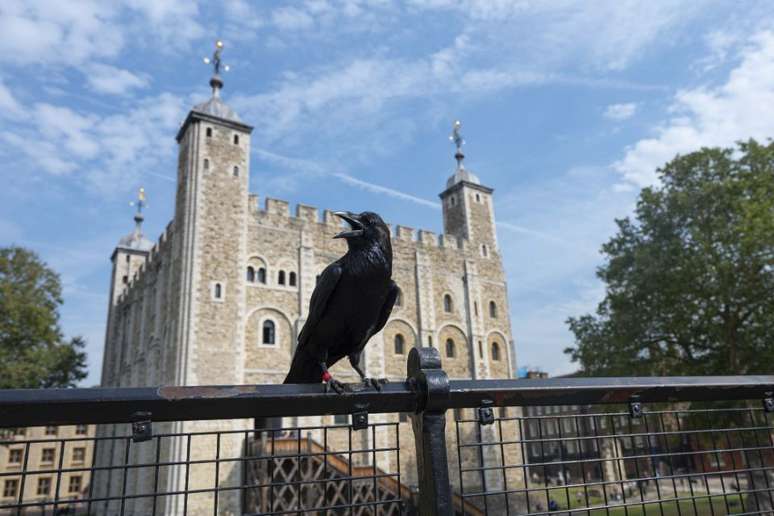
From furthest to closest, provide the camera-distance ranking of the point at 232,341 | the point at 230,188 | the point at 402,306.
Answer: the point at 402,306 → the point at 230,188 → the point at 232,341

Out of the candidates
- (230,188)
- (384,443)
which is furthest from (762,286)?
(230,188)

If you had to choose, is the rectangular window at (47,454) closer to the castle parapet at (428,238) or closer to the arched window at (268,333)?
the arched window at (268,333)

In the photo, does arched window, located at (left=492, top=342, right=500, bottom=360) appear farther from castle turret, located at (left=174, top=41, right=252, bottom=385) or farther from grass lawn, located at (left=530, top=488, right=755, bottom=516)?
castle turret, located at (left=174, top=41, right=252, bottom=385)

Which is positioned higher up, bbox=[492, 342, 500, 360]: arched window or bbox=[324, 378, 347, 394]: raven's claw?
bbox=[492, 342, 500, 360]: arched window

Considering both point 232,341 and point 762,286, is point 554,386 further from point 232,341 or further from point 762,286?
point 232,341

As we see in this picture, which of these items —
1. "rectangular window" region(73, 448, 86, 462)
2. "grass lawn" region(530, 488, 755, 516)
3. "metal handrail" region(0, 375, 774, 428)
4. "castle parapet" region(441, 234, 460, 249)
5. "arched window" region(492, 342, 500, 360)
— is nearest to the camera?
"metal handrail" region(0, 375, 774, 428)

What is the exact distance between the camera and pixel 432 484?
195 centimetres

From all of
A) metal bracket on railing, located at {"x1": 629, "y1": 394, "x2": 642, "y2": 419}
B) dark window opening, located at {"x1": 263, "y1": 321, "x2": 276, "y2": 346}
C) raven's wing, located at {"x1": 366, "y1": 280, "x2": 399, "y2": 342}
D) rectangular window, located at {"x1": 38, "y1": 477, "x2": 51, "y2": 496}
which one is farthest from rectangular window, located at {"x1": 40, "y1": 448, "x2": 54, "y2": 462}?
metal bracket on railing, located at {"x1": 629, "y1": 394, "x2": 642, "y2": 419}

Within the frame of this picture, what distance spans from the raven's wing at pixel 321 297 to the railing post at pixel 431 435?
0.99 m

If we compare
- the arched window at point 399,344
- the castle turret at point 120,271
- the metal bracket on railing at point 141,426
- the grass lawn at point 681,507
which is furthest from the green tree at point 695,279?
the castle turret at point 120,271

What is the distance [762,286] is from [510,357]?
50.3ft

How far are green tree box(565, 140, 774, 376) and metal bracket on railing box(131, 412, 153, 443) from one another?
56.2 ft

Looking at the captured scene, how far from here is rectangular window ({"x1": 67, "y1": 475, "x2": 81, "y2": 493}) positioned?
122 feet

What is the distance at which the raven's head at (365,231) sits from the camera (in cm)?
303
